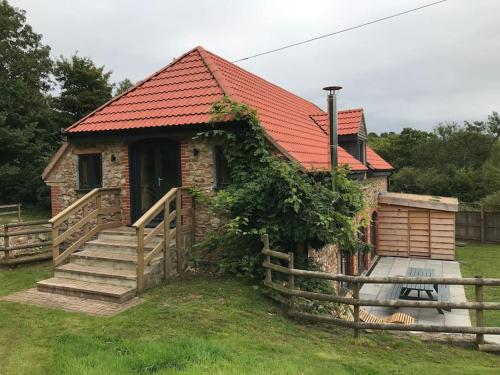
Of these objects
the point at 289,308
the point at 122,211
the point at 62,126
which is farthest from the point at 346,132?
the point at 62,126

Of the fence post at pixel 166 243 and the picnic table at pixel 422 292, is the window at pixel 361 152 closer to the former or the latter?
the picnic table at pixel 422 292

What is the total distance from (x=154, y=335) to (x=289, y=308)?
7.79ft

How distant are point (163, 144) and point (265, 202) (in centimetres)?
346

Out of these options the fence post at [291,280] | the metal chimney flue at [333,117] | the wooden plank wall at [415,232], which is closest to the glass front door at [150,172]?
the metal chimney flue at [333,117]

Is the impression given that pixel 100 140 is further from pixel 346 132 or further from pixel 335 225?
pixel 346 132

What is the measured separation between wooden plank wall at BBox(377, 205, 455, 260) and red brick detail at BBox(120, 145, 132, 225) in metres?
12.5

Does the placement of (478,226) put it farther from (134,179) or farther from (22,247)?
(22,247)

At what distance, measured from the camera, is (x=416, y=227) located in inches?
733

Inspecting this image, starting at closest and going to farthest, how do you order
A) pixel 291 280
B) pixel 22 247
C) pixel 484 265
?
pixel 291 280
pixel 22 247
pixel 484 265

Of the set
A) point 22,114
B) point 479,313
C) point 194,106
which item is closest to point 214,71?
point 194,106

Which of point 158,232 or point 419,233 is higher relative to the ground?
point 158,232

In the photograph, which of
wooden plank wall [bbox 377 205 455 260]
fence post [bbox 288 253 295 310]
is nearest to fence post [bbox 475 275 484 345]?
fence post [bbox 288 253 295 310]

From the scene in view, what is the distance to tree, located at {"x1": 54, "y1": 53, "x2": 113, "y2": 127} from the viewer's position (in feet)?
95.7

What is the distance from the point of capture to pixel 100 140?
1059 cm
